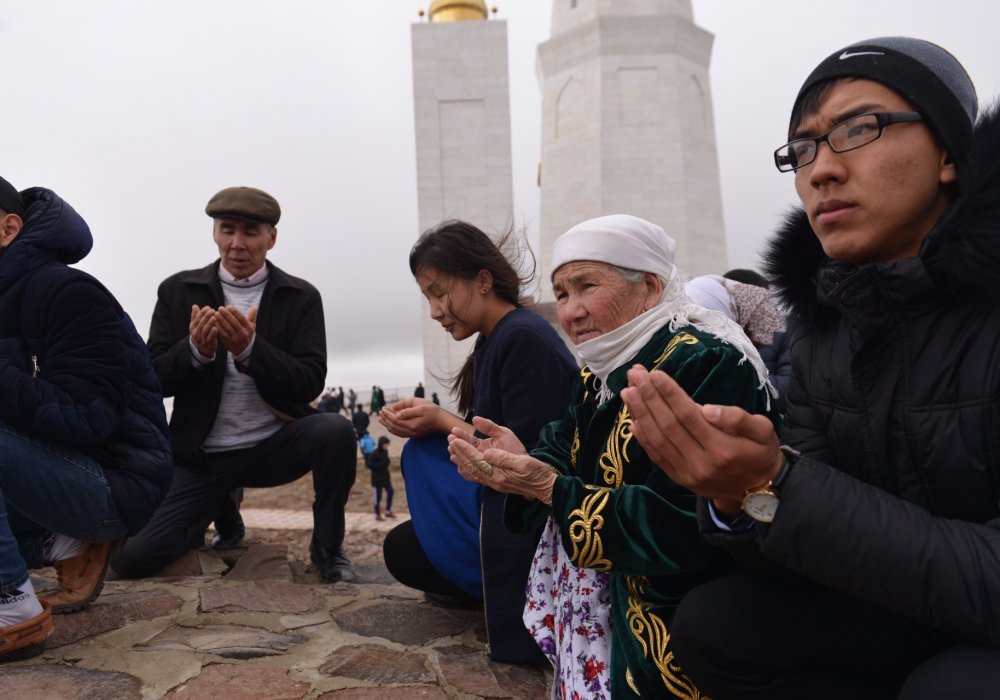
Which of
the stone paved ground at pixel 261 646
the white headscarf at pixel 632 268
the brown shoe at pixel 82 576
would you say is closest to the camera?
the white headscarf at pixel 632 268

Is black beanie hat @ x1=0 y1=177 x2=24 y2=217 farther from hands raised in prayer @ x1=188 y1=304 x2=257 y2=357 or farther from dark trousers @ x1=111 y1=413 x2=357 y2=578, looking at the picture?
dark trousers @ x1=111 y1=413 x2=357 y2=578

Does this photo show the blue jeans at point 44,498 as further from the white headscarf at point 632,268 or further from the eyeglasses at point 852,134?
the eyeglasses at point 852,134

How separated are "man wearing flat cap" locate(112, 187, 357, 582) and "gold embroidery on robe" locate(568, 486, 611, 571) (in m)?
2.21

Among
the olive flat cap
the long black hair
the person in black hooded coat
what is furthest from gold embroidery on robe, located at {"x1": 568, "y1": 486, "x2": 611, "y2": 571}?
the olive flat cap

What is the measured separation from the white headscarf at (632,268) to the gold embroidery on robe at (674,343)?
6 cm

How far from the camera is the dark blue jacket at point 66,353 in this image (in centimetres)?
251

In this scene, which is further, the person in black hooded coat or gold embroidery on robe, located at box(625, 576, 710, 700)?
the person in black hooded coat

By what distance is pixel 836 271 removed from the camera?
154 centimetres

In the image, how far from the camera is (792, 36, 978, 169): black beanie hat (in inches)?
54.2

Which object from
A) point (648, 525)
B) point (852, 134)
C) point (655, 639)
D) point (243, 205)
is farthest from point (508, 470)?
point (243, 205)

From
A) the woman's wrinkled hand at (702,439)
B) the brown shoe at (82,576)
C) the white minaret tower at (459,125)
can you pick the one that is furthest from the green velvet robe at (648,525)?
the white minaret tower at (459,125)

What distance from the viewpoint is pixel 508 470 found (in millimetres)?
1909

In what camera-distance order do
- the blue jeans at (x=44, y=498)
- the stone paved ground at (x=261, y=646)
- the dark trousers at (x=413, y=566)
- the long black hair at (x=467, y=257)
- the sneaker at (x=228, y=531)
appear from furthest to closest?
the sneaker at (x=228, y=531)
the dark trousers at (x=413, y=566)
the long black hair at (x=467, y=257)
the blue jeans at (x=44, y=498)
the stone paved ground at (x=261, y=646)

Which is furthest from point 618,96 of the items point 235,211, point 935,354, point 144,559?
point 935,354
